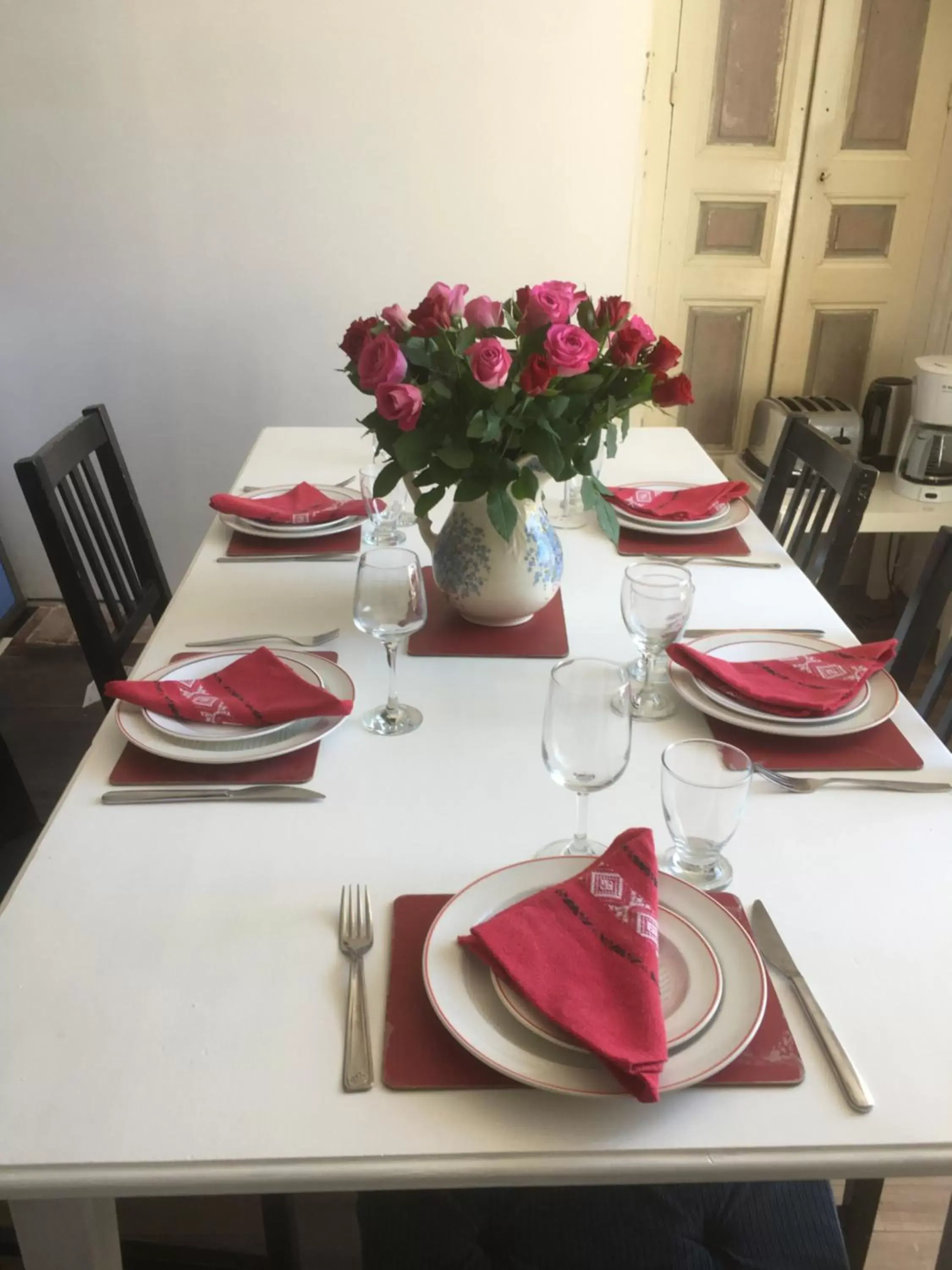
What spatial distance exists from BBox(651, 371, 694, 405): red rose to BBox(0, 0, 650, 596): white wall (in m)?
1.68

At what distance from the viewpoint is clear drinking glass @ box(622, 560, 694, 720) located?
1120 millimetres

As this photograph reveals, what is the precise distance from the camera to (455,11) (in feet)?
8.00

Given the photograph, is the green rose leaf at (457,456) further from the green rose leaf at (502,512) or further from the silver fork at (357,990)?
the silver fork at (357,990)

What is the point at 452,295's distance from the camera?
1203 millimetres

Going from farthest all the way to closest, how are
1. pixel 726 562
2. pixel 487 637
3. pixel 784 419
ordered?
pixel 784 419
pixel 726 562
pixel 487 637

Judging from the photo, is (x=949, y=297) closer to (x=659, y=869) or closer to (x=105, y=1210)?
(x=659, y=869)

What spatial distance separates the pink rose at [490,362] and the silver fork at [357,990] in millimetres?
548

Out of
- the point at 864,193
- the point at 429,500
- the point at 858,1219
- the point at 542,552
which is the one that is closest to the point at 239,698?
the point at 429,500

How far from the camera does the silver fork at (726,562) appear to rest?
59.7 inches

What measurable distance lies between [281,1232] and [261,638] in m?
0.69

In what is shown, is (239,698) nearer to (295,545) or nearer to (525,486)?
(525,486)

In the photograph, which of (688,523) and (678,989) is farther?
(688,523)

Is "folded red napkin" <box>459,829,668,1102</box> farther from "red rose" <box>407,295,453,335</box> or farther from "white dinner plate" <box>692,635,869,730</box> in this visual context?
"red rose" <box>407,295,453,335</box>

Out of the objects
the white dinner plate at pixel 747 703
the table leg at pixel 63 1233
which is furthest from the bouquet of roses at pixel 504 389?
the table leg at pixel 63 1233
